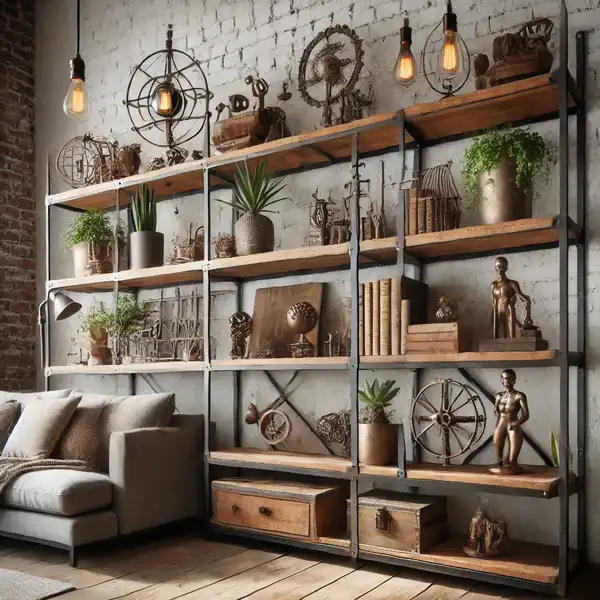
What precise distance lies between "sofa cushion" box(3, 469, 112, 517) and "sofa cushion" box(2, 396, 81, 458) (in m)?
0.27

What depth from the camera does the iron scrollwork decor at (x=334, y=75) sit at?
4.24m

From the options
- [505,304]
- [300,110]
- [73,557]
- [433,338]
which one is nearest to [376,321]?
[433,338]

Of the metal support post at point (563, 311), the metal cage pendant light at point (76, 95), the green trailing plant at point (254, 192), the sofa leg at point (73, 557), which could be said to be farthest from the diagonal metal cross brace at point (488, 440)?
the metal cage pendant light at point (76, 95)

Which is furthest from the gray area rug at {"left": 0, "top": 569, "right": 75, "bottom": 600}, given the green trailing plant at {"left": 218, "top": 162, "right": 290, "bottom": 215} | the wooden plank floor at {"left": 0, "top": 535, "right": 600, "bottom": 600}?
the green trailing plant at {"left": 218, "top": 162, "right": 290, "bottom": 215}

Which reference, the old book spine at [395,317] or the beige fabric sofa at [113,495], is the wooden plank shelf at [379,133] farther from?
the beige fabric sofa at [113,495]

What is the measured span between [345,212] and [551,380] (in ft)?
4.86

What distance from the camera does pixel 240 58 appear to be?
4934 mm

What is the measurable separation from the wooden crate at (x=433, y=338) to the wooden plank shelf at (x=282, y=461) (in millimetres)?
697

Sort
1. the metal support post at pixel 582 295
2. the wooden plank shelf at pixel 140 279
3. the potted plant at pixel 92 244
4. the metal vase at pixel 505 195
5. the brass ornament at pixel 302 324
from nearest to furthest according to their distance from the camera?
the metal vase at pixel 505 195 → the metal support post at pixel 582 295 → the brass ornament at pixel 302 324 → the wooden plank shelf at pixel 140 279 → the potted plant at pixel 92 244

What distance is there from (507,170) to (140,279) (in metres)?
2.54

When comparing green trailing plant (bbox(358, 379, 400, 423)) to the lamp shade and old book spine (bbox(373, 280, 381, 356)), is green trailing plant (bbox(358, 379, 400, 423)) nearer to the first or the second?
old book spine (bbox(373, 280, 381, 356))

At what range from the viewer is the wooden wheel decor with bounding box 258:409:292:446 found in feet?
13.8

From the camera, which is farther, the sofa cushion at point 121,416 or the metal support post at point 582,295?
the sofa cushion at point 121,416

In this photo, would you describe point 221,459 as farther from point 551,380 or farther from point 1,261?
point 1,261
